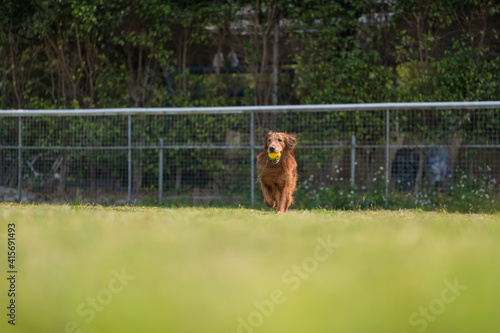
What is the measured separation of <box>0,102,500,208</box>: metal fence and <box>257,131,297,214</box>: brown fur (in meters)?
1.69

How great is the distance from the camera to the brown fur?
24.7ft

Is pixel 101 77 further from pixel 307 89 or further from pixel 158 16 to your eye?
pixel 307 89

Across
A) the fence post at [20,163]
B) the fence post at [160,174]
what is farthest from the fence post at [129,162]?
the fence post at [20,163]

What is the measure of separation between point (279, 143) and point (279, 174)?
368 mm

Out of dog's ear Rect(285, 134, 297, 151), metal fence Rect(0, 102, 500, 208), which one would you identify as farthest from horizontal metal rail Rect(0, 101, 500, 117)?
dog's ear Rect(285, 134, 297, 151)

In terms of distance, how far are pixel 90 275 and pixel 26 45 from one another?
11.8 m

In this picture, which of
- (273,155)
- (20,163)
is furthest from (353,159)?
(20,163)

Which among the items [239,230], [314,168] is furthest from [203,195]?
[239,230]

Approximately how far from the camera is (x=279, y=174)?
7.57m

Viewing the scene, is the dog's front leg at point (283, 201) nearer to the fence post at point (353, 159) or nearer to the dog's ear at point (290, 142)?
the dog's ear at point (290, 142)

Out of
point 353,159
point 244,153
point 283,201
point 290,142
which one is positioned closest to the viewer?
point 283,201

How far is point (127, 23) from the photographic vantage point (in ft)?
39.6

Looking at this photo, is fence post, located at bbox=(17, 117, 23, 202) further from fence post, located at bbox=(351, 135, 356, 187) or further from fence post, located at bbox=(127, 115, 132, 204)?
fence post, located at bbox=(351, 135, 356, 187)

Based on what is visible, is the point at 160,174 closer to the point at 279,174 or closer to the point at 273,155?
the point at 279,174
